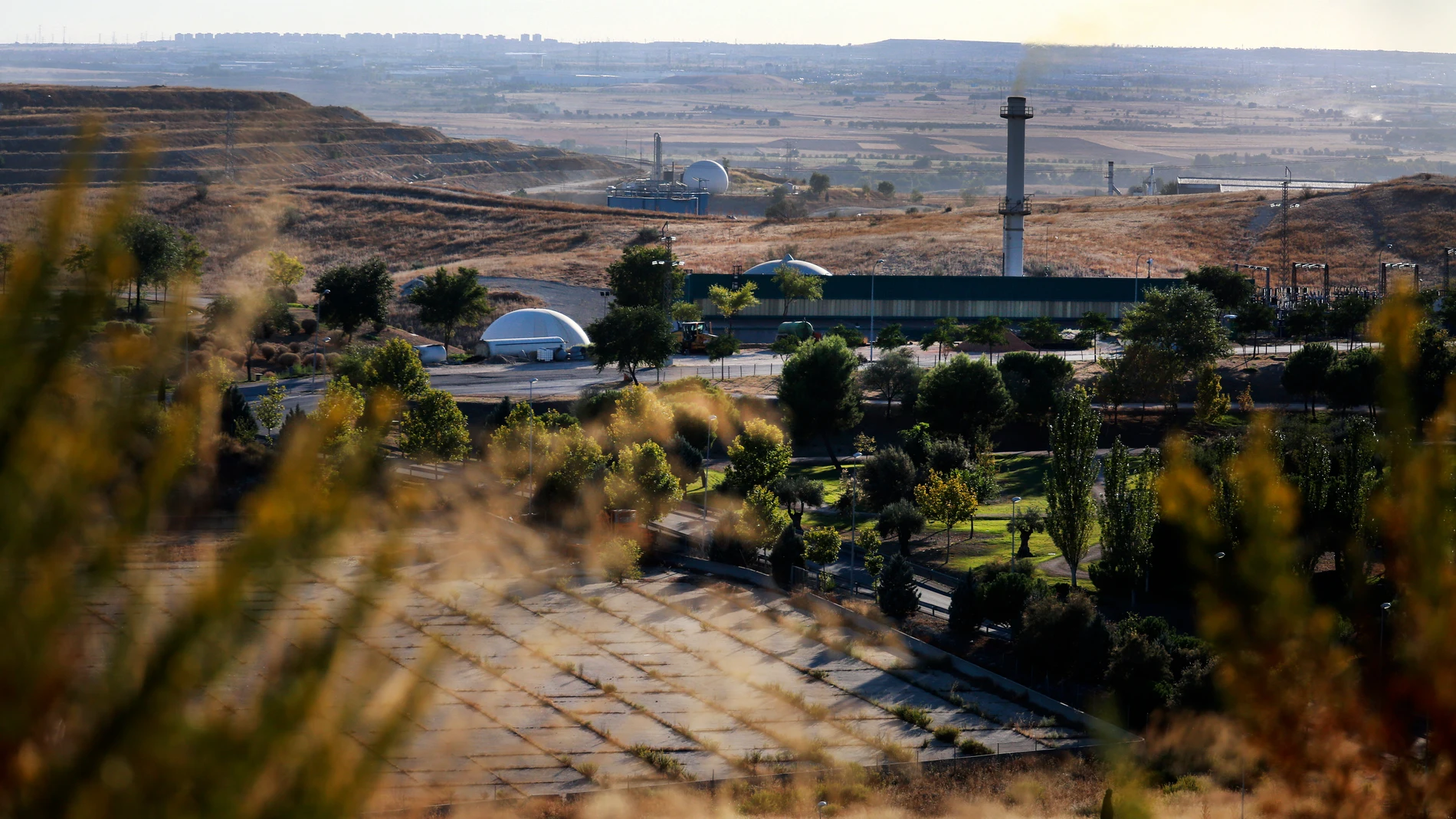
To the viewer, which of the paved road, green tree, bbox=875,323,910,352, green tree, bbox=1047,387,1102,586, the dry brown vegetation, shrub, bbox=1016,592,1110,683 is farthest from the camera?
the dry brown vegetation

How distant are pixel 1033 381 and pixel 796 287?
65.4 feet

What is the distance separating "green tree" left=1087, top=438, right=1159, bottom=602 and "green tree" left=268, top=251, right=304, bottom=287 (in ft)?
138

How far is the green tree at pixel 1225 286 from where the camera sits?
54.4 meters

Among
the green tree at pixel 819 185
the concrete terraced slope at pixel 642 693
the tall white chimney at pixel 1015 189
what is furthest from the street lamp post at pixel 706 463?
the green tree at pixel 819 185

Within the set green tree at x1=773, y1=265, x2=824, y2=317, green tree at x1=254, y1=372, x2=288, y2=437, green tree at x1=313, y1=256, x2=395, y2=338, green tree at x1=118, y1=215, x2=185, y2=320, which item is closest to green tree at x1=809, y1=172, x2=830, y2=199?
green tree at x1=773, y1=265, x2=824, y2=317

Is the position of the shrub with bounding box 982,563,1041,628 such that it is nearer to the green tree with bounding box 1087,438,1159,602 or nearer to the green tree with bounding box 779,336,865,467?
the green tree with bounding box 1087,438,1159,602

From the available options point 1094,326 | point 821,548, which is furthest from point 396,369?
point 1094,326

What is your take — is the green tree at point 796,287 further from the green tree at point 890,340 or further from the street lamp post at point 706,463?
the street lamp post at point 706,463

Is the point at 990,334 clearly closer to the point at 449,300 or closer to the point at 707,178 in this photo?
the point at 449,300

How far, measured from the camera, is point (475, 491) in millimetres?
31453

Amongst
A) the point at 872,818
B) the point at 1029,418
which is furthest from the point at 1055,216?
the point at 872,818

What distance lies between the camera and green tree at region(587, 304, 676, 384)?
44.5 m

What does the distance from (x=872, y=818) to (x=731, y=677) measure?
5198 mm

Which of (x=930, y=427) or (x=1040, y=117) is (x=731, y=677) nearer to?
(x=930, y=427)
